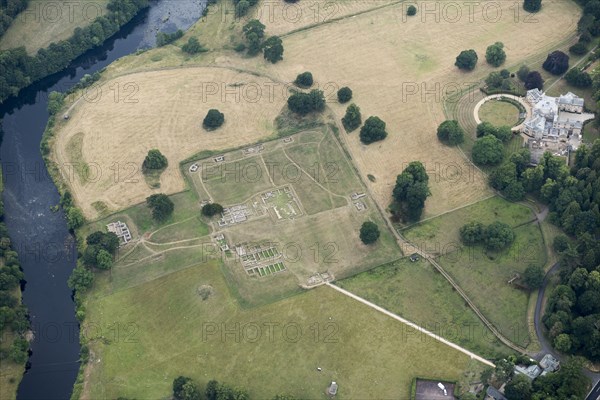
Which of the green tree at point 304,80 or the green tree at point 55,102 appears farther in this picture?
the green tree at point 304,80

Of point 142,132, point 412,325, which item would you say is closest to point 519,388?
point 412,325

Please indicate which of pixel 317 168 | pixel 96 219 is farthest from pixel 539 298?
pixel 96 219

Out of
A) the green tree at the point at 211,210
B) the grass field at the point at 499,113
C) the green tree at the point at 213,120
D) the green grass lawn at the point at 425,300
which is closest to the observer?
the green grass lawn at the point at 425,300

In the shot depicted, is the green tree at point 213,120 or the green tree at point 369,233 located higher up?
the green tree at point 213,120

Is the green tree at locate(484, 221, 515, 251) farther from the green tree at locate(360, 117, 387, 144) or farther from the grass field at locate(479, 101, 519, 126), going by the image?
the green tree at locate(360, 117, 387, 144)

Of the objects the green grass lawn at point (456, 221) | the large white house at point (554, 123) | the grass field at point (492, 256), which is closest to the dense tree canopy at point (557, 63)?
the large white house at point (554, 123)

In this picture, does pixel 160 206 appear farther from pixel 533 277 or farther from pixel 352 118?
pixel 533 277

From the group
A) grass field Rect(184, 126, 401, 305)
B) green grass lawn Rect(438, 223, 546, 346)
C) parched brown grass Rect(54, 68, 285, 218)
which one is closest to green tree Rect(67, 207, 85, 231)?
parched brown grass Rect(54, 68, 285, 218)

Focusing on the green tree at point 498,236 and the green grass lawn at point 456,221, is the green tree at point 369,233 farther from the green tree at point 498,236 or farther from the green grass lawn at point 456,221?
the green tree at point 498,236
